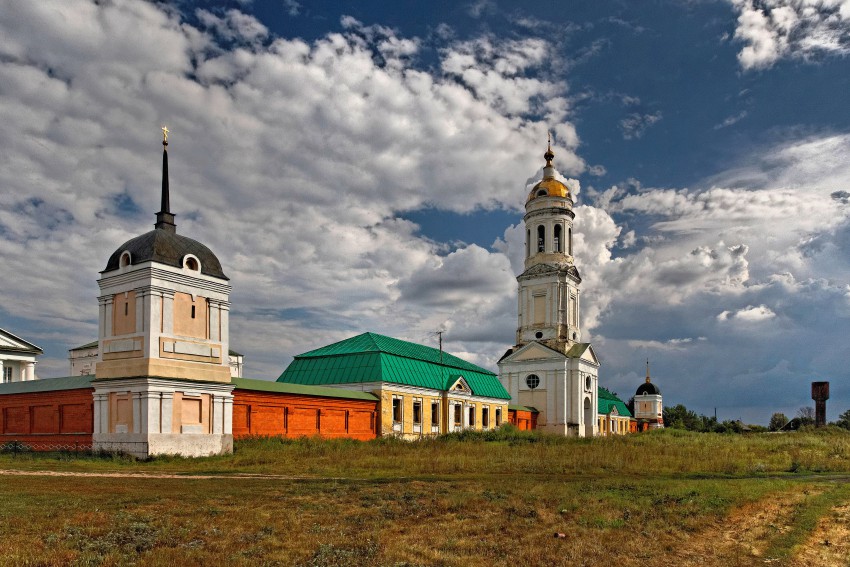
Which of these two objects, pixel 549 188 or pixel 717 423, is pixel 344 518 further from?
pixel 717 423

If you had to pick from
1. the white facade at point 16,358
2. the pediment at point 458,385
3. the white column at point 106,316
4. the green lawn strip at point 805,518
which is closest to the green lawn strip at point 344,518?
the green lawn strip at point 805,518

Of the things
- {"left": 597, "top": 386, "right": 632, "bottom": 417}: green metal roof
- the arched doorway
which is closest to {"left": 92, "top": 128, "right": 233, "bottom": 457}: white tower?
the arched doorway

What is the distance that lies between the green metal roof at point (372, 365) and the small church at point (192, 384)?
3.9 inches

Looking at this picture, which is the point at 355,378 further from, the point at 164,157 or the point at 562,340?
the point at 562,340

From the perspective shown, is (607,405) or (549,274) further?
(607,405)

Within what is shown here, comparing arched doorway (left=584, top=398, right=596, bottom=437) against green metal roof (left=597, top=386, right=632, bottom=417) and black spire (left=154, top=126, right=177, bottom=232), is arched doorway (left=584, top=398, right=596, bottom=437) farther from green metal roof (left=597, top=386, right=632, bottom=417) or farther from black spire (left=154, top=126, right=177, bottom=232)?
black spire (left=154, top=126, right=177, bottom=232)

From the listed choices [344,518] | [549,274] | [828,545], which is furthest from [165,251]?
[549,274]

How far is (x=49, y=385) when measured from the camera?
97.8 ft

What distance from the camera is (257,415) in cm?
3109

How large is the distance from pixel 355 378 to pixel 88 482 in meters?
25.0

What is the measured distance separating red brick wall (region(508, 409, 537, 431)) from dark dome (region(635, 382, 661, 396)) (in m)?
51.3

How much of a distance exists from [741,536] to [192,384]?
2078 cm

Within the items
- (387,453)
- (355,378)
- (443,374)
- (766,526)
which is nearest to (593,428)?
(443,374)

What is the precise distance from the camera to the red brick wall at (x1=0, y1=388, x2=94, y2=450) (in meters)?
27.9
